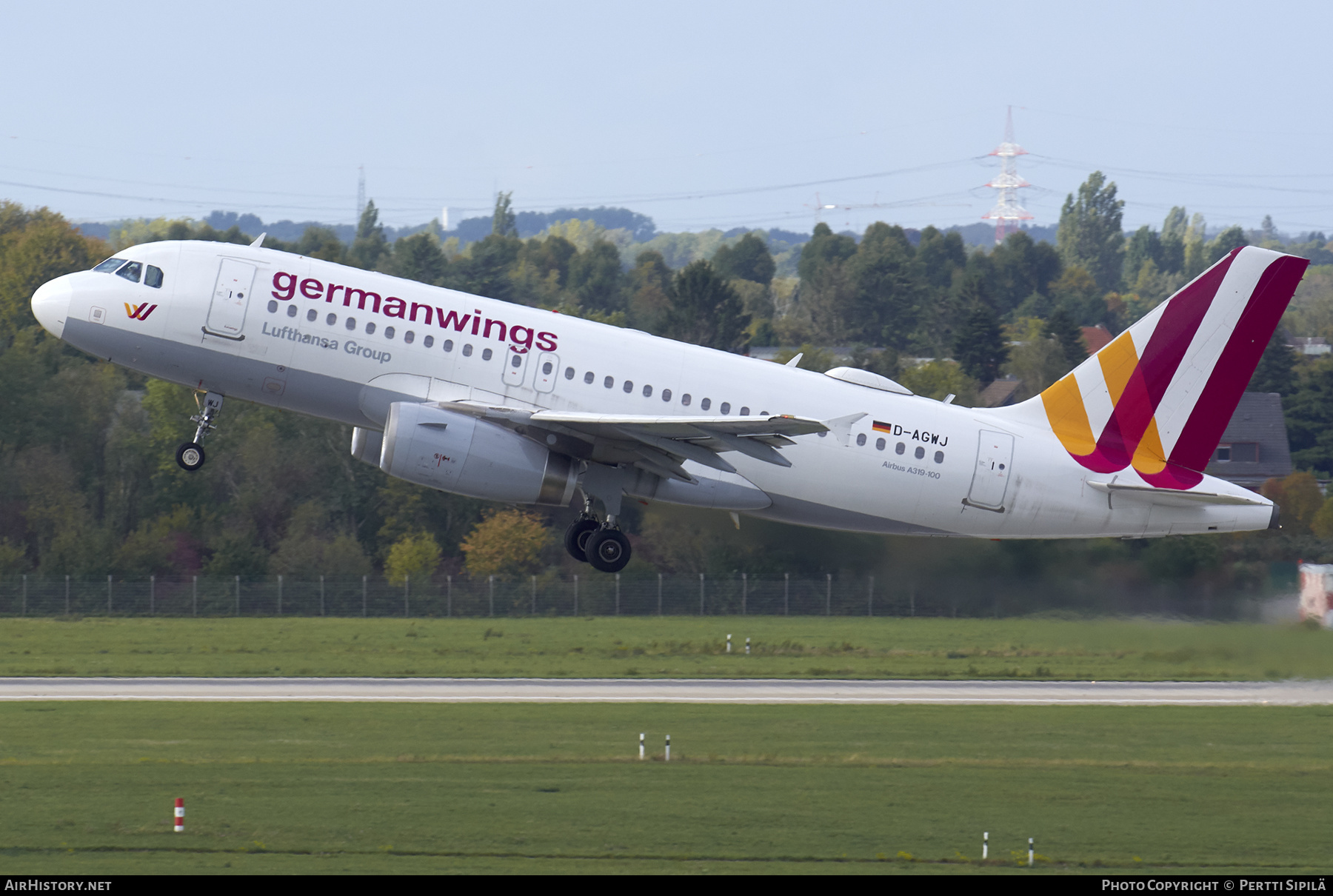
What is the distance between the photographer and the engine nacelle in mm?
30672

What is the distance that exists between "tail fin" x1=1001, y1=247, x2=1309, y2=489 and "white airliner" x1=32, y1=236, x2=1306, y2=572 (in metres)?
0.05

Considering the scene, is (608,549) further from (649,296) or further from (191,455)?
(649,296)

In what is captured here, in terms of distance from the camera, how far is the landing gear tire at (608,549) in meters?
32.9

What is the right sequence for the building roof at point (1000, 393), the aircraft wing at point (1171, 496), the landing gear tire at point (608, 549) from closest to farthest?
1. the landing gear tire at point (608, 549)
2. the aircraft wing at point (1171, 496)
3. the building roof at point (1000, 393)

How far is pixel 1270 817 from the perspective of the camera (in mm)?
31031

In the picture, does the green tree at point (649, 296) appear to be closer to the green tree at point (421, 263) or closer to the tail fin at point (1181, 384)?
the green tree at point (421, 263)

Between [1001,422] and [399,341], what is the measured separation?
13.1 metres

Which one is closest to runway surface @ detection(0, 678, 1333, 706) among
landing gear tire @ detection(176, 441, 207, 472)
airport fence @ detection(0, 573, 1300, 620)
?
airport fence @ detection(0, 573, 1300, 620)

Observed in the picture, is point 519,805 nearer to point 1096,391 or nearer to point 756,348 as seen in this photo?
point 1096,391

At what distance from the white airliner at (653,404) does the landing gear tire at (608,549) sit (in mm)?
40

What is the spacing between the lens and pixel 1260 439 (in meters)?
87.2

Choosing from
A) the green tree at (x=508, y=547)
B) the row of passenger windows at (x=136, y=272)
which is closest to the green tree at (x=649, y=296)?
the green tree at (x=508, y=547)
